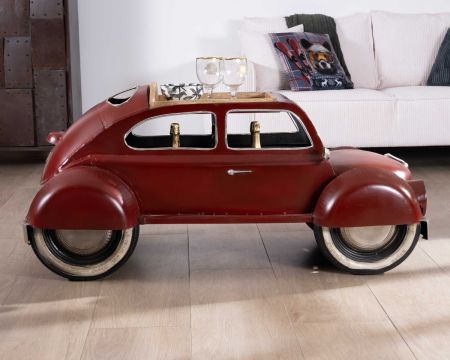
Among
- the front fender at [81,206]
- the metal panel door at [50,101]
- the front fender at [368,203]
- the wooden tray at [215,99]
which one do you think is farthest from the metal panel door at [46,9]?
the front fender at [368,203]

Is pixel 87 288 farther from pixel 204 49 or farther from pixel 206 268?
pixel 204 49

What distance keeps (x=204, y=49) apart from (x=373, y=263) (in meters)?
2.94

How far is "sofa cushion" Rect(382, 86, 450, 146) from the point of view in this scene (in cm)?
432

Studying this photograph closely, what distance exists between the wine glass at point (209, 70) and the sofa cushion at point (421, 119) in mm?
1698

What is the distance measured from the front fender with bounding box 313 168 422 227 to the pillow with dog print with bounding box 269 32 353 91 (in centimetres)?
191

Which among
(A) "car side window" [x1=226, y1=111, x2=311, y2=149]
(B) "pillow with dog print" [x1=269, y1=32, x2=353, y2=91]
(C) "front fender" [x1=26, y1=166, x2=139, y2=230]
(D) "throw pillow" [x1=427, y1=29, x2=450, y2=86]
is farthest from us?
(D) "throw pillow" [x1=427, y1=29, x2=450, y2=86]

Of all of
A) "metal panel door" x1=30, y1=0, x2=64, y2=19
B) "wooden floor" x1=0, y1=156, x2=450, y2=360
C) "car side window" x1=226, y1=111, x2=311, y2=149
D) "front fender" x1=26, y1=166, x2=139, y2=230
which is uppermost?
"metal panel door" x1=30, y1=0, x2=64, y2=19

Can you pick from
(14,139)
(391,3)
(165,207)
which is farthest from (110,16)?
(165,207)

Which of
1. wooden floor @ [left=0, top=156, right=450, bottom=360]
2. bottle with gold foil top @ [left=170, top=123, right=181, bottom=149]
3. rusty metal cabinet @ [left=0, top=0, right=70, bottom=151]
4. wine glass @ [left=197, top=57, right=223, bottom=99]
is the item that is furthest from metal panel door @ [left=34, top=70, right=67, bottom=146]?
bottle with gold foil top @ [left=170, top=123, right=181, bottom=149]

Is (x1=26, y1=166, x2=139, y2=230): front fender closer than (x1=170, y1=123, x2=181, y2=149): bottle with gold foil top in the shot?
Yes

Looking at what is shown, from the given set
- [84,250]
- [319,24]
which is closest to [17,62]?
[319,24]

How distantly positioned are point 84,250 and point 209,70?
801 millimetres

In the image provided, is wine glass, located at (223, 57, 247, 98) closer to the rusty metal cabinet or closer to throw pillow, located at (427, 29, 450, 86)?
the rusty metal cabinet

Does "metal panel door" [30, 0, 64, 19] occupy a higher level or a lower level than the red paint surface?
higher
